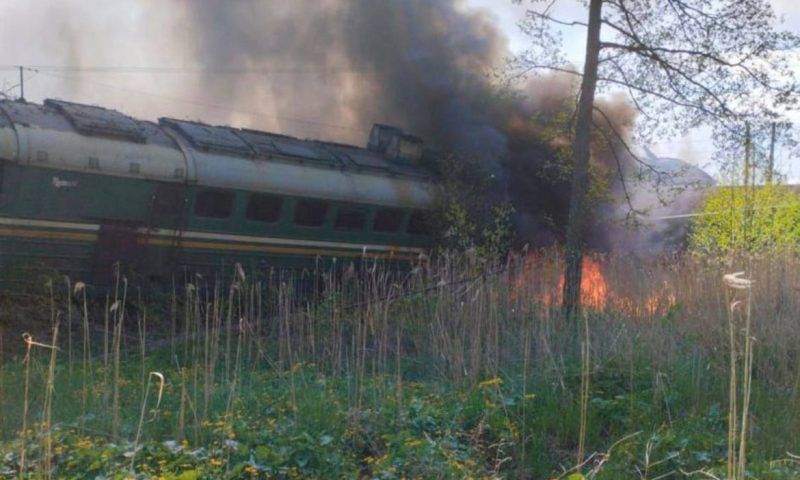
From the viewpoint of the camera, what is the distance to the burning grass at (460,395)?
17.4 feet

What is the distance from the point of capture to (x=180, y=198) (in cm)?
1373

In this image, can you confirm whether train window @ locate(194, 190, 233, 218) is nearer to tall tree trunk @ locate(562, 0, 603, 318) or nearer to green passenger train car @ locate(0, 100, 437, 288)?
green passenger train car @ locate(0, 100, 437, 288)

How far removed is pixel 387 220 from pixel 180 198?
4.08m

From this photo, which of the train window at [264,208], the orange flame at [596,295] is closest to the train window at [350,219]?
the train window at [264,208]

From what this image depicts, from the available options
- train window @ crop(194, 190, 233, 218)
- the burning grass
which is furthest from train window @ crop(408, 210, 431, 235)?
the burning grass

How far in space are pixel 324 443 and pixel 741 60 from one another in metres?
7.89

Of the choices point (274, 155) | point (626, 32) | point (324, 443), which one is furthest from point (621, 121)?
point (324, 443)

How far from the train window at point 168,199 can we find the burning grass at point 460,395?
110 inches

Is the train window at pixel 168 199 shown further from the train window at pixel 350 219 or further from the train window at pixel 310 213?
the train window at pixel 350 219

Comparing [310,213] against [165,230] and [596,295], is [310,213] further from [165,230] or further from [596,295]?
[596,295]

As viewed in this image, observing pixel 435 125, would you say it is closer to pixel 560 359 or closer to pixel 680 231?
pixel 680 231

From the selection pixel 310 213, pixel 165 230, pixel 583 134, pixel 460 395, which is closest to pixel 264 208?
pixel 310 213

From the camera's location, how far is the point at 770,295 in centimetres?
1008

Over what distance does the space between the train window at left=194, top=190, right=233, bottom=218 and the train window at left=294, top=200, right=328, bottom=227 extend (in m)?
1.30
